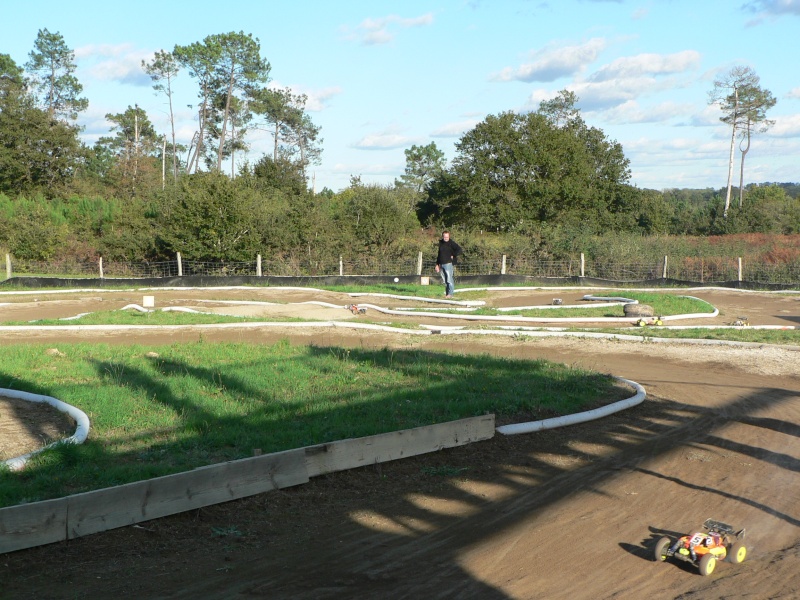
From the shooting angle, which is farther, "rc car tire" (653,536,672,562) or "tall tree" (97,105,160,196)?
"tall tree" (97,105,160,196)

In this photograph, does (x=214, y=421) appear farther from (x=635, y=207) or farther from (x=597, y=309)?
(x=635, y=207)

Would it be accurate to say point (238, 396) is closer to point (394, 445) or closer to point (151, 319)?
point (394, 445)

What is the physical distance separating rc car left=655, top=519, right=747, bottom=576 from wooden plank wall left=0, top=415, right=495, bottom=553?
107 inches

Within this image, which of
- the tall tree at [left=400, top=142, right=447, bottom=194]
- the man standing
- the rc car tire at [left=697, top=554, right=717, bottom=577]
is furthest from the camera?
the tall tree at [left=400, top=142, right=447, bottom=194]

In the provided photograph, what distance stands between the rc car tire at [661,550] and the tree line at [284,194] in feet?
103

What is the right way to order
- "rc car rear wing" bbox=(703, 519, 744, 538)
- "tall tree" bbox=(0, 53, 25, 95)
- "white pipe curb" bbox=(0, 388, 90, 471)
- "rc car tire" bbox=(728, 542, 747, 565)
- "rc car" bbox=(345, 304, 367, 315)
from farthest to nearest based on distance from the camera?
"tall tree" bbox=(0, 53, 25, 95) → "rc car" bbox=(345, 304, 367, 315) → "white pipe curb" bbox=(0, 388, 90, 471) → "rc car rear wing" bbox=(703, 519, 744, 538) → "rc car tire" bbox=(728, 542, 747, 565)

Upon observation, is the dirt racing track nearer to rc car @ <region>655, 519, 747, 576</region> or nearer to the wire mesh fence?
rc car @ <region>655, 519, 747, 576</region>

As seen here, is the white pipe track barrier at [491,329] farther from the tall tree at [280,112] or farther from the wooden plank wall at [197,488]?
the tall tree at [280,112]

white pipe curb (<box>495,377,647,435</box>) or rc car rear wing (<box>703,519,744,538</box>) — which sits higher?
rc car rear wing (<box>703,519,744,538</box>)

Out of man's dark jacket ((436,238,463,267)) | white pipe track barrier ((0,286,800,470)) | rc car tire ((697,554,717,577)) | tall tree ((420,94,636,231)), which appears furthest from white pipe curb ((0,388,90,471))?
tall tree ((420,94,636,231))

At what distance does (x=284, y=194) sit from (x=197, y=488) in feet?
143

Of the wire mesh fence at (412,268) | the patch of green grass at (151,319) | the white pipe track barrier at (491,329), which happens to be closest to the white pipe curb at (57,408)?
the white pipe track barrier at (491,329)

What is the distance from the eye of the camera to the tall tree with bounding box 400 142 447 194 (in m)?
91.1

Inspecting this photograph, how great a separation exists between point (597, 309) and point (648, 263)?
15.9m
